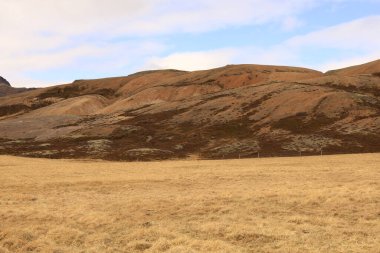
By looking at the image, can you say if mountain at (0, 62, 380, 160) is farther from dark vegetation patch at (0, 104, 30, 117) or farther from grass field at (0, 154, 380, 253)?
dark vegetation patch at (0, 104, 30, 117)

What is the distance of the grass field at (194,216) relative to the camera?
636 inches

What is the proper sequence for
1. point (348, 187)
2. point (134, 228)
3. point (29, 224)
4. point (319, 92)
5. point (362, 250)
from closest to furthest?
point (362, 250) → point (134, 228) → point (29, 224) → point (348, 187) → point (319, 92)

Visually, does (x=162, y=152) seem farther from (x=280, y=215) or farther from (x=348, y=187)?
(x=280, y=215)

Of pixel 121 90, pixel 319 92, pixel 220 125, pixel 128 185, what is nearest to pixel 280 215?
pixel 128 185

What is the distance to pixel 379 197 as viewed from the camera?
79.9 ft

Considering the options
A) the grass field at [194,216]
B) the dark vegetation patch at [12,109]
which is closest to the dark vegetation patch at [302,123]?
the grass field at [194,216]

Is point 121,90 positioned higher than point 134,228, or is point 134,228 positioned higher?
point 121,90

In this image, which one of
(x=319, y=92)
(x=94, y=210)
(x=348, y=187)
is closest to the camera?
(x=94, y=210)

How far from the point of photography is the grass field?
16.2m

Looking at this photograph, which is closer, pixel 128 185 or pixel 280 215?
pixel 280 215

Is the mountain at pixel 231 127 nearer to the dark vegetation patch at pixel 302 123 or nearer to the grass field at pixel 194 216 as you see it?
the dark vegetation patch at pixel 302 123

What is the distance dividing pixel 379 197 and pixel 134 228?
13.9 m

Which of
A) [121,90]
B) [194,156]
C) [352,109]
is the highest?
[121,90]

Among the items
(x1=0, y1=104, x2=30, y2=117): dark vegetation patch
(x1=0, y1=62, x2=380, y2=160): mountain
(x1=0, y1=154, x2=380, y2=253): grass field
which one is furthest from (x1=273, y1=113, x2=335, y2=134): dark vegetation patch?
(x1=0, y1=104, x2=30, y2=117): dark vegetation patch
